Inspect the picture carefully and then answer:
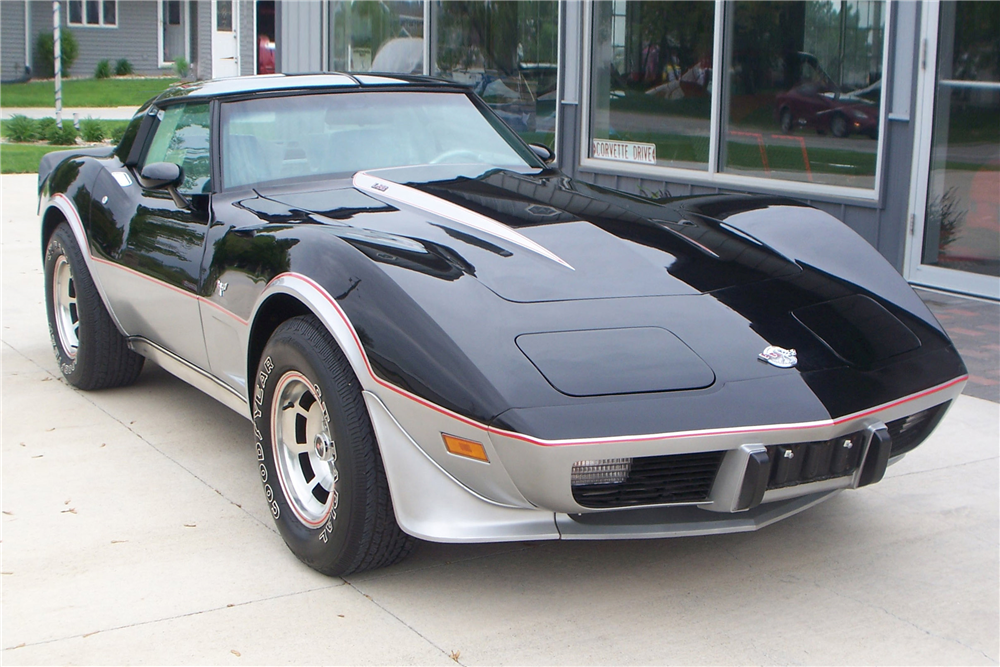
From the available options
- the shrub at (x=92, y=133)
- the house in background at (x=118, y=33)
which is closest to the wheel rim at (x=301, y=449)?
the shrub at (x=92, y=133)

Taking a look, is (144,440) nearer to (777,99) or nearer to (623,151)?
(777,99)

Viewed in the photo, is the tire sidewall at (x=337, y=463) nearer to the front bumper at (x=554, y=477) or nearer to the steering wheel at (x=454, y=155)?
the front bumper at (x=554, y=477)

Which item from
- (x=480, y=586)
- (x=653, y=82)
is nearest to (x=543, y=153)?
(x=480, y=586)

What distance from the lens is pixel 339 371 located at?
2.97 meters

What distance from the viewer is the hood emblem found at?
2869 mm

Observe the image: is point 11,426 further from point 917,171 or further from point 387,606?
point 917,171

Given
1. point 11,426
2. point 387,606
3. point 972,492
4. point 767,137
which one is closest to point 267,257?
point 387,606

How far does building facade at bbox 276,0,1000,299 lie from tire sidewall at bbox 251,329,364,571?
514cm

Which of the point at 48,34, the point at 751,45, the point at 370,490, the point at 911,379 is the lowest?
the point at 370,490

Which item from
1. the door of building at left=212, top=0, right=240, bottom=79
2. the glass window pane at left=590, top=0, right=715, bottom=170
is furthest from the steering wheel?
the door of building at left=212, top=0, right=240, bottom=79

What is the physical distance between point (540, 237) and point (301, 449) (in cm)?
99

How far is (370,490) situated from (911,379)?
1.56m

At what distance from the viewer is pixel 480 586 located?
3.12m

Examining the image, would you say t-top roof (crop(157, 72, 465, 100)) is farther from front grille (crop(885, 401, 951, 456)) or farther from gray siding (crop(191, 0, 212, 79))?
gray siding (crop(191, 0, 212, 79))
